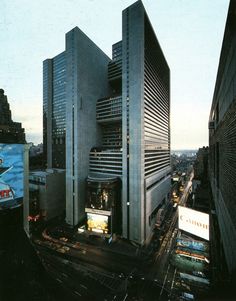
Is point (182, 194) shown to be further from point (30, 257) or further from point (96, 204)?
point (30, 257)

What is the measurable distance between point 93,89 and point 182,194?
74676 millimetres

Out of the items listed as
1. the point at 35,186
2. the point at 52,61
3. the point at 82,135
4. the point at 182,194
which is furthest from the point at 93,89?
the point at 182,194

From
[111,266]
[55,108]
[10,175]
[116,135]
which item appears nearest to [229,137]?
[10,175]

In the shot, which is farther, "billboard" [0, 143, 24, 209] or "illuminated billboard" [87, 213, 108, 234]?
"illuminated billboard" [87, 213, 108, 234]

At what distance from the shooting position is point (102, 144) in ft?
227

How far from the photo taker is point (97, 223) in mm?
44438

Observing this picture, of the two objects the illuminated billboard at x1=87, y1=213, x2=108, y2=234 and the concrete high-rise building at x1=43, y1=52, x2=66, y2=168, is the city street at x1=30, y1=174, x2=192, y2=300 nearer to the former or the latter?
the illuminated billboard at x1=87, y1=213, x2=108, y2=234

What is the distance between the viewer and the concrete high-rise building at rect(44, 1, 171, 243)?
4294 centimetres

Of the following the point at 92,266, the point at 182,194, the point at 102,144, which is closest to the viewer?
the point at 92,266

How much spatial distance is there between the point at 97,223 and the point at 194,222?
93.7 feet

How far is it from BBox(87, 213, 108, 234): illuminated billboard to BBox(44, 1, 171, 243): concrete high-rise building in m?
0.39

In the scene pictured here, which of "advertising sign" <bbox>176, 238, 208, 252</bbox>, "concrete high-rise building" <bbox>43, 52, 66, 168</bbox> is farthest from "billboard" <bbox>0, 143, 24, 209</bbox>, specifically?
"concrete high-rise building" <bbox>43, 52, 66, 168</bbox>

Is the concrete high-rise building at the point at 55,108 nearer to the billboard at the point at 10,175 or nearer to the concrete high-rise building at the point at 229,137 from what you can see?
the billboard at the point at 10,175

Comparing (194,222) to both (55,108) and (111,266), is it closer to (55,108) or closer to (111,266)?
(111,266)
